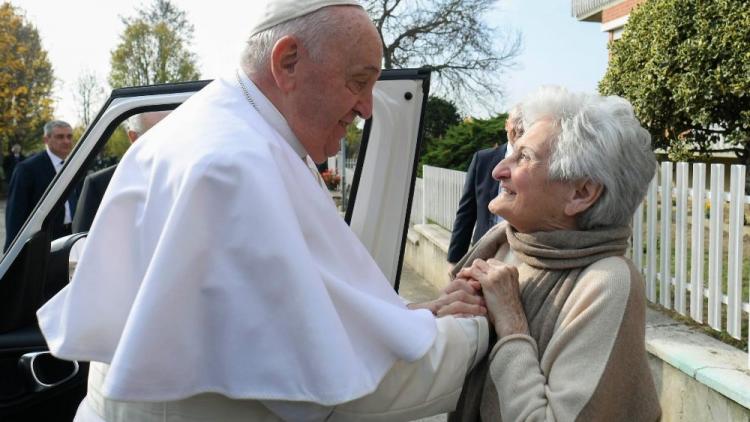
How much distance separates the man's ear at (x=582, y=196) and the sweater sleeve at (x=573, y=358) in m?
0.17

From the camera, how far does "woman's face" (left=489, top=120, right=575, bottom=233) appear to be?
1714 mm

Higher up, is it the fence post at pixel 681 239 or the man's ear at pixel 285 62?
the man's ear at pixel 285 62

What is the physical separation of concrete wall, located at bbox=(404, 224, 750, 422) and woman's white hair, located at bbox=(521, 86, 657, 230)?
6.14 feet

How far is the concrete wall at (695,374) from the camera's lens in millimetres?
3186

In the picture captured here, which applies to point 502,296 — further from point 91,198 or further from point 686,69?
point 686,69

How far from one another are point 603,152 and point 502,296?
41 cm

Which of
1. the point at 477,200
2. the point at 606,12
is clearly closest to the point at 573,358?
the point at 477,200

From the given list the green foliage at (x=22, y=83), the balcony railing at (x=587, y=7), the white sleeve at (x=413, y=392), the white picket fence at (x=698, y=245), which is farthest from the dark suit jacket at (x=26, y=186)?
the green foliage at (x=22, y=83)

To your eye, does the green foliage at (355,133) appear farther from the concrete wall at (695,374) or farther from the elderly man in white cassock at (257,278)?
A: the concrete wall at (695,374)

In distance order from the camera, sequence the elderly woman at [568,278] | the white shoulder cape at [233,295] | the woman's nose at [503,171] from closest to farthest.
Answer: the white shoulder cape at [233,295] → the elderly woman at [568,278] → the woman's nose at [503,171]

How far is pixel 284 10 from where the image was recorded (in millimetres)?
1452

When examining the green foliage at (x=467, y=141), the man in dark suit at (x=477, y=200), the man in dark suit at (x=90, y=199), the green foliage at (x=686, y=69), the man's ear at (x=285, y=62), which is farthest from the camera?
the green foliage at (x=467, y=141)

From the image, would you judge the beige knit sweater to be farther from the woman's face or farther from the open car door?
the open car door

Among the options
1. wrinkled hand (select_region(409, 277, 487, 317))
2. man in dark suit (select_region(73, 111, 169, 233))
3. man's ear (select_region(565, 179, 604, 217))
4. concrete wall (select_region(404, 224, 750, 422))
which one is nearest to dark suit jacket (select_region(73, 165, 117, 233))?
man in dark suit (select_region(73, 111, 169, 233))
